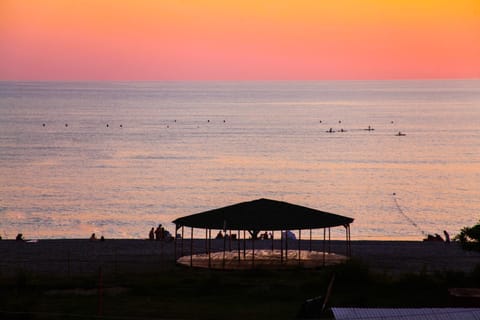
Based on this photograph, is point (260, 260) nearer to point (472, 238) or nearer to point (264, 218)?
point (264, 218)

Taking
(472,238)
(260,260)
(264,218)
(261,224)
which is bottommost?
(260,260)

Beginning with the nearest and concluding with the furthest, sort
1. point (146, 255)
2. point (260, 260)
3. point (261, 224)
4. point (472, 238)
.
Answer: point (472, 238) < point (261, 224) < point (260, 260) < point (146, 255)

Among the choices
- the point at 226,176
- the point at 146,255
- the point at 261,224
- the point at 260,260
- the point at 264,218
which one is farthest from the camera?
the point at 226,176

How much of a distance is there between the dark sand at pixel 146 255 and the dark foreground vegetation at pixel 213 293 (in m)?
2.28

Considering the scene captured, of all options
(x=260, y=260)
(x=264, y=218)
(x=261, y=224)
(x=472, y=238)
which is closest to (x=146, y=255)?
(x=260, y=260)

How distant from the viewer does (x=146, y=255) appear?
3503 centimetres

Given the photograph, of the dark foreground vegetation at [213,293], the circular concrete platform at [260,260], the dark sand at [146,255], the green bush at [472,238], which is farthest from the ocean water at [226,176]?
the dark foreground vegetation at [213,293]

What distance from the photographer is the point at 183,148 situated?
126688 millimetres

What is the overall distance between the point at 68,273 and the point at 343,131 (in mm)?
130499

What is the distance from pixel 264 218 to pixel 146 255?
5.60 meters

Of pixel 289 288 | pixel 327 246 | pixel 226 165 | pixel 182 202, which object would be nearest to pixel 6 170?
pixel 226 165

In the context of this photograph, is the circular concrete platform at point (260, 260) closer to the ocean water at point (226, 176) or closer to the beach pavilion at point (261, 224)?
the beach pavilion at point (261, 224)

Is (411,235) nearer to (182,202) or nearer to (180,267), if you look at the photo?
(182,202)

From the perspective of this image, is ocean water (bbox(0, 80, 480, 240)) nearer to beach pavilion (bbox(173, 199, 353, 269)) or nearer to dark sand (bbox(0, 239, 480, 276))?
dark sand (bbox(0, 239, 480, 276))
